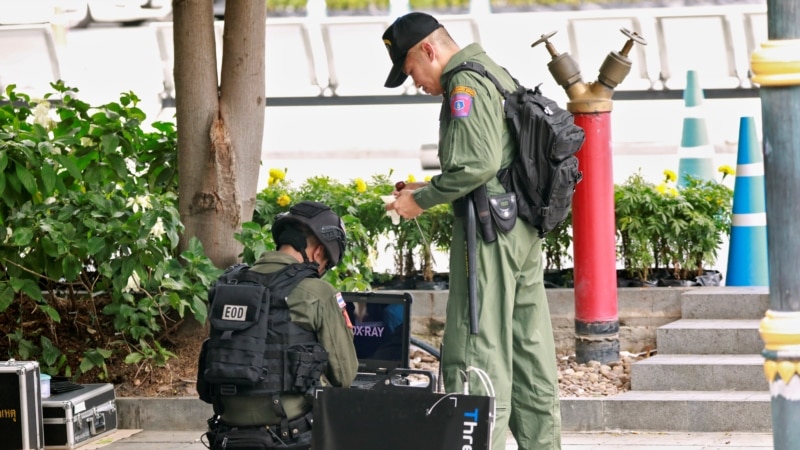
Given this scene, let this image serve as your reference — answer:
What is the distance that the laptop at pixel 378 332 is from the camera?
18.8 ft

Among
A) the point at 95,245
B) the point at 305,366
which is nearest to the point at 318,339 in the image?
the point at 305,366

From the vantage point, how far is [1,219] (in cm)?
726

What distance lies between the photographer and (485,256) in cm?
520

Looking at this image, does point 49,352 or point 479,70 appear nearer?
point 479,70

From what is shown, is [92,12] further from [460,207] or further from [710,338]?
[460,207]

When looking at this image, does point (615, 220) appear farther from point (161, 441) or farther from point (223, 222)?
point (161, 441)

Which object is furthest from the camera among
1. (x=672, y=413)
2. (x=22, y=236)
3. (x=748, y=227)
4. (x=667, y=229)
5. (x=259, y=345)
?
(x=667, y=229)

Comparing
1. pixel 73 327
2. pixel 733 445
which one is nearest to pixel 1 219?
pixel 73 327

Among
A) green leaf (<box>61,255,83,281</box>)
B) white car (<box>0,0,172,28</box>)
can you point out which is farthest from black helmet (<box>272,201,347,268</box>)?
white car (<box>0,0,172,28</box>)

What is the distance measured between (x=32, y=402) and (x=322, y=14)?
1367cm

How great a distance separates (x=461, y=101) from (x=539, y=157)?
0.40 m

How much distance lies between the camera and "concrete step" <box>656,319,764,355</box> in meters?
7.36

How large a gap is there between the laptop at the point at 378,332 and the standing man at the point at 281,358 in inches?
25.1

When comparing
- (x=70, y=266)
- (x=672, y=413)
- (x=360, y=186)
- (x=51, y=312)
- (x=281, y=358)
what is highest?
(x=360, y=186)
